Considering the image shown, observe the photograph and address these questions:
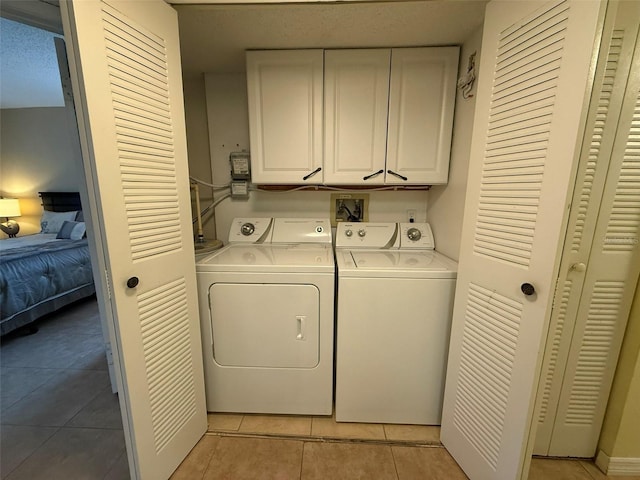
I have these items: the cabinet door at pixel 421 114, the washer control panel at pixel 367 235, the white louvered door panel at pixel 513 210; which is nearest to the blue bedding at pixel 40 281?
the washer control panel at pixel 367 235

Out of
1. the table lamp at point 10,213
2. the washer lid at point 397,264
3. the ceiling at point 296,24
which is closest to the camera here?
the ceiling at point 296,24

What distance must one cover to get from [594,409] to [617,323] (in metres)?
0.45

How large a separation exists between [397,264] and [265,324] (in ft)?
2.65

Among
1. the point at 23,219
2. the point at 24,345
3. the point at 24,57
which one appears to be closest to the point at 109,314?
the point at 24,345

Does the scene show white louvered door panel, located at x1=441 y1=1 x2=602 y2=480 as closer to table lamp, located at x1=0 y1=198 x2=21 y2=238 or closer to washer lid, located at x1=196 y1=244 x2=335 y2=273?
washer lid, located at x1=196 y1=244 x2=335 y2=273

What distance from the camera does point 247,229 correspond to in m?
1.92

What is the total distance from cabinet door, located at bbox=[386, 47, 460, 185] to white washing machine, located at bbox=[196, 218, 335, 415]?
78cm

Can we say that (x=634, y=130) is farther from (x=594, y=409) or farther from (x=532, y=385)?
(x=594, y=409)

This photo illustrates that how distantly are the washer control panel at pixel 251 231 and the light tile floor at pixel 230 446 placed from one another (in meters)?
1.12

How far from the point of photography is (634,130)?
1.00m

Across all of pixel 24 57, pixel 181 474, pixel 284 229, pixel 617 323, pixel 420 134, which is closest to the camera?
pixel 617 323

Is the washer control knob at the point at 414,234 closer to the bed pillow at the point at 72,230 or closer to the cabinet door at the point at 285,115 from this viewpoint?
the cabinet door at the point at 285,115

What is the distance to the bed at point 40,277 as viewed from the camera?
2.23 m

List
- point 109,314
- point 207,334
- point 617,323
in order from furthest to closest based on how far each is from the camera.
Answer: point 207,334, point 617,323, point 109,314
